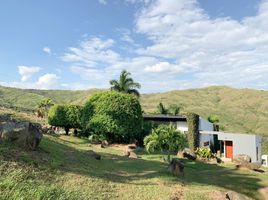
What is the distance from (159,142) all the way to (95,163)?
7.62 metres

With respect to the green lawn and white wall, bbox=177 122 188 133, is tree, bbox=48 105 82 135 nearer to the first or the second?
white wall, bbox=177 122 188 133

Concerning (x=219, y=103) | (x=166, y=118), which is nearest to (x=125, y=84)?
(x=166, y=118)

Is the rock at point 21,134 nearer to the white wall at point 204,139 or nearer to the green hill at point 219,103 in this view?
the white wall at point 204,139

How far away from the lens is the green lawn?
11.0 meters

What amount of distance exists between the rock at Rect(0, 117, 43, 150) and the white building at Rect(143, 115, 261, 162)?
94.9 ft

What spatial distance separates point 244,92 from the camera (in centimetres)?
17888

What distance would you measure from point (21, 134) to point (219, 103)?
167912mm

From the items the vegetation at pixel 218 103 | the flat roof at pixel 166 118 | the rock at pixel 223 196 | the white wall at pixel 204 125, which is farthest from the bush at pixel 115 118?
the vegetation at pixel 218 103

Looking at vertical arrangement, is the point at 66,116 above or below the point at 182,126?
above

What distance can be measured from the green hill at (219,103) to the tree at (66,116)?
66.8 metres

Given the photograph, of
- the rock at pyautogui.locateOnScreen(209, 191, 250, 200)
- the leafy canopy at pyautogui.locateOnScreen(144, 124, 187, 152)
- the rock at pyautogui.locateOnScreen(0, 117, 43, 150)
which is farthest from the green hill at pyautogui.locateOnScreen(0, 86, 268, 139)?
the rock at pyautogui.locateOnScreen(209, 191, 250, 200)

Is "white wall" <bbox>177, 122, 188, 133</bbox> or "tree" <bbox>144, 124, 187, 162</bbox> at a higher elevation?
"white wall" <bbox>177, 122, 188, 133</bbox>

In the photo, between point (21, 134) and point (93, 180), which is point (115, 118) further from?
point (93, 180)

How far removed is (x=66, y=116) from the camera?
45031 mm
